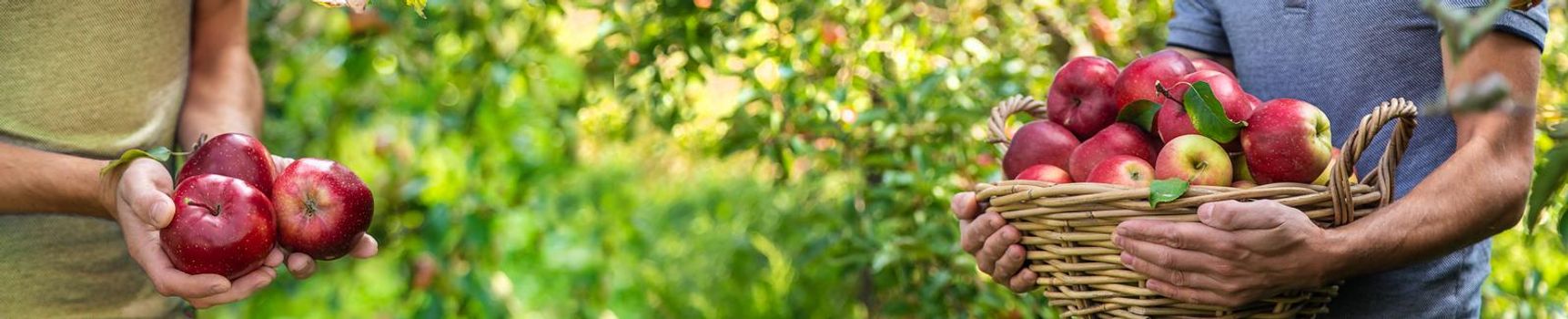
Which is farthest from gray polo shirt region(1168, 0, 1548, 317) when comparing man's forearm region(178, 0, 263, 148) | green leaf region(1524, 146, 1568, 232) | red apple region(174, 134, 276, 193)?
man's forearm region(178, 0, 263, 148)

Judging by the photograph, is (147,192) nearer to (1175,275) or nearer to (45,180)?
(45,180)

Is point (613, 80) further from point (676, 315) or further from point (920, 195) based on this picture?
point (676, 315)

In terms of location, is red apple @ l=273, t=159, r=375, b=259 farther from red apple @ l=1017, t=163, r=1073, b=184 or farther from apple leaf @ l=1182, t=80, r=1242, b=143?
apple leaf @ l=1182, t=80, r=1242, b=143

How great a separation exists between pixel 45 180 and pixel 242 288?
0.25 metres

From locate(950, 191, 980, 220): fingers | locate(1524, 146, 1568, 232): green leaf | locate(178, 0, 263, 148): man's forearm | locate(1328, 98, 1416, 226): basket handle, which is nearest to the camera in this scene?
locate(1524, 146, 1568, 232): green leaf

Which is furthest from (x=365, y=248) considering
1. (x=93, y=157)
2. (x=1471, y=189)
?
(x=1471, y=189)

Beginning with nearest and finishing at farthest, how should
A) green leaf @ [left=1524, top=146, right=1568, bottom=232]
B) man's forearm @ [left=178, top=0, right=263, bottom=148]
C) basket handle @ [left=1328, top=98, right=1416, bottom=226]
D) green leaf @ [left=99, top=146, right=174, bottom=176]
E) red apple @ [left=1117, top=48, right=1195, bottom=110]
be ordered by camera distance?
green leaf @ [left=1524, top=146, right=1568, bottom=232]
basket handle @ [left=1328, top=98, right=1416, bottom=226]
green leaf @ [left=99, top=146, right=174, bottom=176]
red apple @ [left=1117, top=48, right=1195, bottom=110]
man's forearm @ [left=178, top=0, right=263, bottom=148]

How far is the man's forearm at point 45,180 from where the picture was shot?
1340 millimetres

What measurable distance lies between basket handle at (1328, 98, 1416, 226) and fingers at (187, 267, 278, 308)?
1132 millimetres

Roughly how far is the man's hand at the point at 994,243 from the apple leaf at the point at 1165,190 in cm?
22

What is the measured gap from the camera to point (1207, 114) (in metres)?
1.24

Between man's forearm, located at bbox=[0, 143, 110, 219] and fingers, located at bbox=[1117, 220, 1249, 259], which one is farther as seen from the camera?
man's forearm, located at bbox=[0, 143, 110, 219]

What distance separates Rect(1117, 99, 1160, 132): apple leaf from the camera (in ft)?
4.51

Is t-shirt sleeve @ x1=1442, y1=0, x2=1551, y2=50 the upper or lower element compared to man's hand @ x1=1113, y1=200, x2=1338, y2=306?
upper
